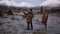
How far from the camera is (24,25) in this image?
316cm

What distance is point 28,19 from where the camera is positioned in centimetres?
317

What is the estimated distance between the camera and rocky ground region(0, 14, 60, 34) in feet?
10.2

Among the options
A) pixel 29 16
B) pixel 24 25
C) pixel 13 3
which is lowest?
pixel 24 25

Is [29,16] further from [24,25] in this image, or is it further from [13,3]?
[13,3]

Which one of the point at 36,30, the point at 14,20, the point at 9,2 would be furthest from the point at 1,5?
the point at 36,30

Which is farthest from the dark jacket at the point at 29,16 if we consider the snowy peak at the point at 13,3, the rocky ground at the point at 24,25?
the snowy peak at the point at 13,3

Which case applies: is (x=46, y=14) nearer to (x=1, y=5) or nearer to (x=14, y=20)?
(x=14, y=20)

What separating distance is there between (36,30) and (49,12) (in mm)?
502

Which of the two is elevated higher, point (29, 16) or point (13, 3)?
point (13, 3)

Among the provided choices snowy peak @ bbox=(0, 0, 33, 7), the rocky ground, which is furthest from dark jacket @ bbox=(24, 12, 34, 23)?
snowy peak @ bbox=(0, 0, 33, 7)

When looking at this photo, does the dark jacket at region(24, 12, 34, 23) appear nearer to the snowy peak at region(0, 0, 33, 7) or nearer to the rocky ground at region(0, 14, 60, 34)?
the rocky ground at region(0, 14, 60, 34)

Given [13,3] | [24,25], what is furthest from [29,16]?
[13,3]

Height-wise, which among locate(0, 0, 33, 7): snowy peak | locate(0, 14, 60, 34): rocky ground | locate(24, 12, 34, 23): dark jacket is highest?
locate(0, 0, 33, 7): snowy peak

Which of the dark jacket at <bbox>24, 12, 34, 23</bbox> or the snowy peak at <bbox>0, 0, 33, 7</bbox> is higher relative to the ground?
the snowy peak at <bbox>0, 0, 33, 7</bbox>
